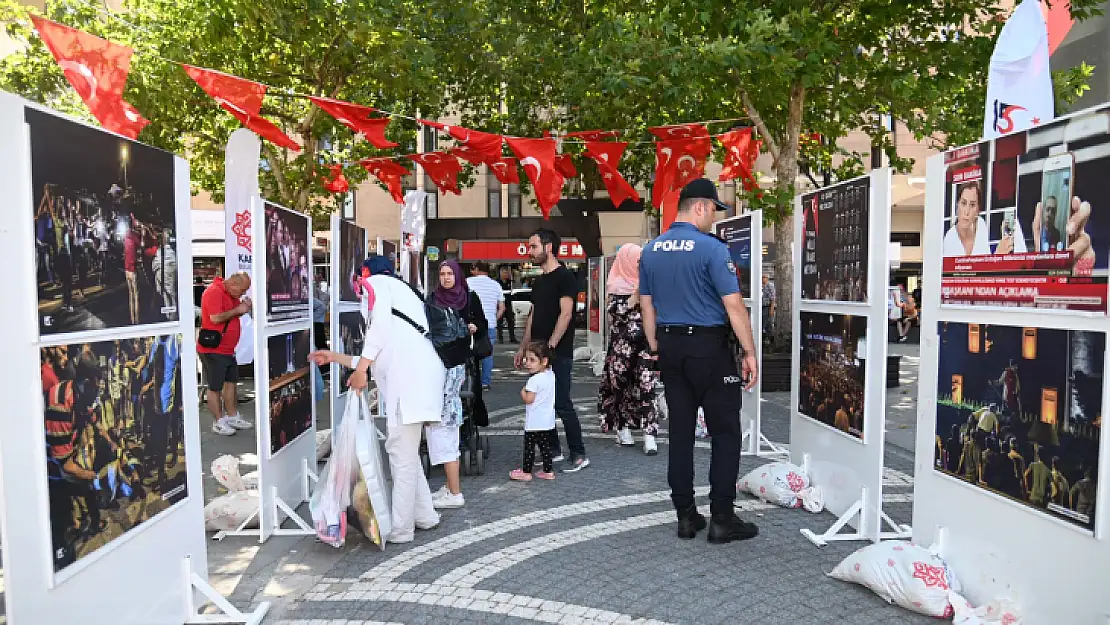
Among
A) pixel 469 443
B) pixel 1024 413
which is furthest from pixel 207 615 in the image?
pixel 1024 413

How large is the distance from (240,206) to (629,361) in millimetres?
4110

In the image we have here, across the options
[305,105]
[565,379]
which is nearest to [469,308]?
[565,379]

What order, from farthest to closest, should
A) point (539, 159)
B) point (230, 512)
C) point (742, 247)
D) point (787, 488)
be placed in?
point (539, 159) → point (742, 247) → point (787, 488) → point (230, 512)

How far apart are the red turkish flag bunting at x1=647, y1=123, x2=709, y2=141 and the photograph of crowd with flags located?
25.0 feet

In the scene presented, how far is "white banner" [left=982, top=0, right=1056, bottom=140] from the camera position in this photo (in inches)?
205

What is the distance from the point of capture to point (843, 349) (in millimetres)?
5176

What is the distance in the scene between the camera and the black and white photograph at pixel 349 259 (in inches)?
280

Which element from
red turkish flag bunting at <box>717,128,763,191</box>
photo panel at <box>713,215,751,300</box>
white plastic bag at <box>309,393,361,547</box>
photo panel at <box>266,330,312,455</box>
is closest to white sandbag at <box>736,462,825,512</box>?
photo panel at <box>713,215,751,300</box>

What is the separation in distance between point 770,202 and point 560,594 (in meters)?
9.46

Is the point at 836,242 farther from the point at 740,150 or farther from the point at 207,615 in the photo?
the point at 740,150

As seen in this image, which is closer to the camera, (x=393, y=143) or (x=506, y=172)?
(x=393, y=143)

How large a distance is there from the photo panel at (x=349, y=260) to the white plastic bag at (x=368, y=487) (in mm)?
2559

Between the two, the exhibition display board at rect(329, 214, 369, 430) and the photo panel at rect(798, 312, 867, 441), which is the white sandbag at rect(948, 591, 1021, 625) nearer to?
the photo panel at rect(798, 312, 867, 441)

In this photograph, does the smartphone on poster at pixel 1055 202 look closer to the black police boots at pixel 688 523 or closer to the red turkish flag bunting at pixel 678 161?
the black police boots at pixel 688 523
